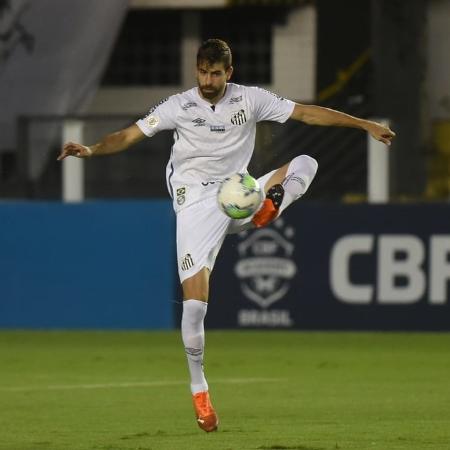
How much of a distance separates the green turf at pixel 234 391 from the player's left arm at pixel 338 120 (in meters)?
1.86

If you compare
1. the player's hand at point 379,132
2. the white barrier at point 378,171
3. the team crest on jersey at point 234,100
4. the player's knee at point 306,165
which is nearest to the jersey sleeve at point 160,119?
the team crest on jersey at point 234,100

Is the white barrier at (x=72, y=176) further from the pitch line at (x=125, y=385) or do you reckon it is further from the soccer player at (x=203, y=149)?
the soccer player at (x=203, y=149)

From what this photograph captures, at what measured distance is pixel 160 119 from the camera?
1227 cm

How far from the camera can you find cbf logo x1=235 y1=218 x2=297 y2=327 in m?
20.1

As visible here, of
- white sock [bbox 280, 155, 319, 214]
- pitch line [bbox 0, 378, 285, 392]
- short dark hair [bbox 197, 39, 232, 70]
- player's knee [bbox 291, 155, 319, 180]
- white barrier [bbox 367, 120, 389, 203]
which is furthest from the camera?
white barrier [bbox 367, 120, 389, 203]

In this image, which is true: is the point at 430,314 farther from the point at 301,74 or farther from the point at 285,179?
the point at 301,74

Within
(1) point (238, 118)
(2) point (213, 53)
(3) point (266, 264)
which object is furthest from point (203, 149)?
(3) point (266, 264)

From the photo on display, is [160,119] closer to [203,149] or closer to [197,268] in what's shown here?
[203,149]

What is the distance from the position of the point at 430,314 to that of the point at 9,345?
14.4 feet

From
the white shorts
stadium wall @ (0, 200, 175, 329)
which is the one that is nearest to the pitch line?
the white shorts

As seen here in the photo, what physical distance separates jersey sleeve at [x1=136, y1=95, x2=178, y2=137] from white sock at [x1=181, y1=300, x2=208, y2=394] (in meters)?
1.15

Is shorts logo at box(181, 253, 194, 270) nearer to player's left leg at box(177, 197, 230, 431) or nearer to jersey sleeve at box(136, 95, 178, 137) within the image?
player's left leg at box(177, 197, 230, 431)

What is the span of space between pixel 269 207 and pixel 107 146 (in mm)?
1151

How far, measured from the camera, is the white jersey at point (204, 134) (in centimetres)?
1220
